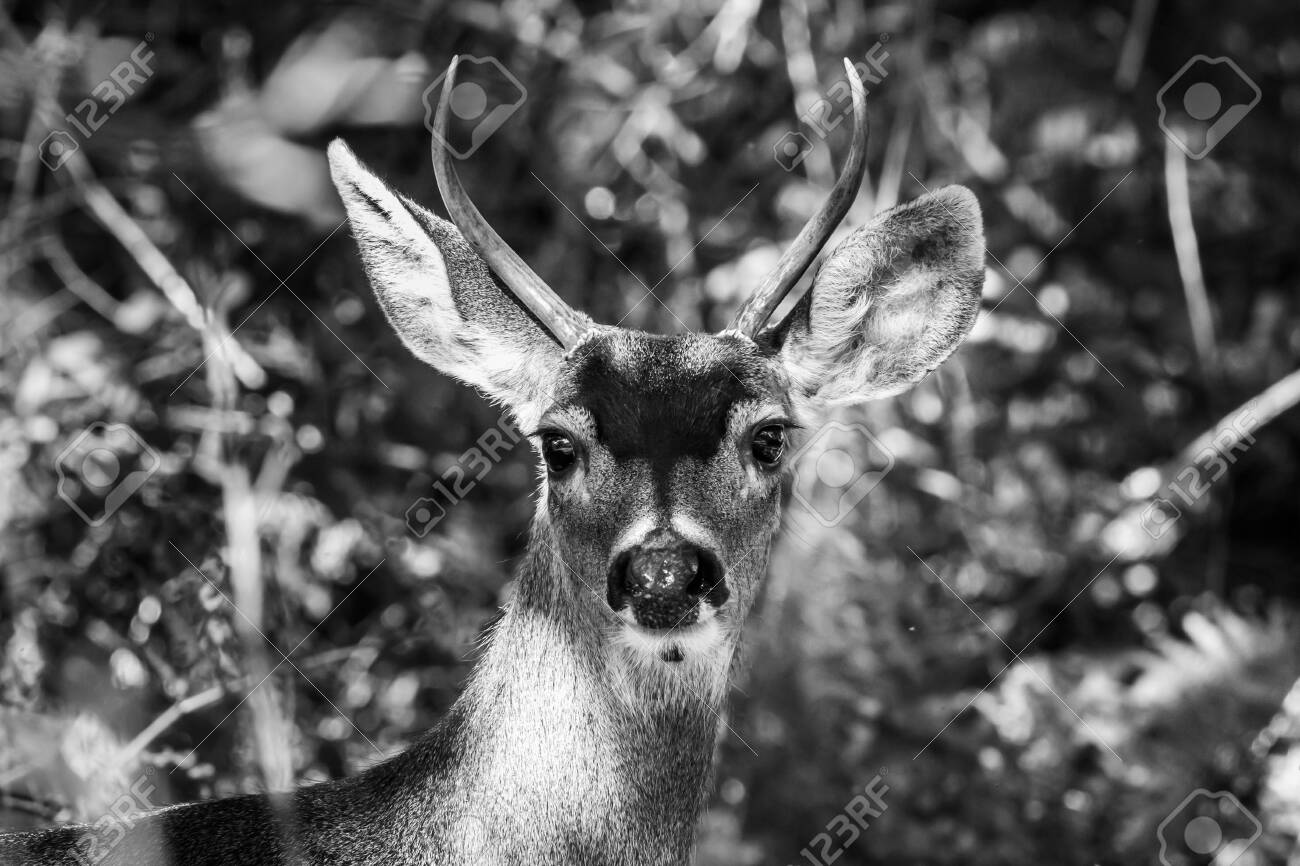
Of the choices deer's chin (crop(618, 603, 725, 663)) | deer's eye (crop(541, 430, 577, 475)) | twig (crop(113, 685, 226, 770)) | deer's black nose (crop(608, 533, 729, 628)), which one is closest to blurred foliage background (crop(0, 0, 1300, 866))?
twig (crop(113, 685, 226, 770))

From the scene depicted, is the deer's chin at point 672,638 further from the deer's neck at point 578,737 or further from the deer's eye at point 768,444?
the deer's eye at point 768,444

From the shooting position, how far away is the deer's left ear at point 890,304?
402 centimetres

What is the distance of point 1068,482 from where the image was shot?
6.88 m

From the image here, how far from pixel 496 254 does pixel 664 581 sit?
40.8 inches

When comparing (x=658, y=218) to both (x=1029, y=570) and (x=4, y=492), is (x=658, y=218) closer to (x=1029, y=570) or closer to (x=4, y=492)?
(x=1029, y=570)

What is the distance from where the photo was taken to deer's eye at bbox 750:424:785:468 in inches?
147

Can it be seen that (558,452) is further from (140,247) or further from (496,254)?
(140,247)

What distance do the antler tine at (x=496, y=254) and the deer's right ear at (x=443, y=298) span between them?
76 mm

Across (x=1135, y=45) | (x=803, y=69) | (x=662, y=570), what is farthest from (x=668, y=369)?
(x=1135, y=45)

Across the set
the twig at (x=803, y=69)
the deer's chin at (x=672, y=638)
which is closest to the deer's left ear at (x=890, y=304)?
the deer's chin at (x=672, y=638)

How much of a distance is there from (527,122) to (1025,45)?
2389 mm

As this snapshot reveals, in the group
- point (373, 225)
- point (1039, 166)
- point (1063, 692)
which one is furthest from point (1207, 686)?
point (373, 225)

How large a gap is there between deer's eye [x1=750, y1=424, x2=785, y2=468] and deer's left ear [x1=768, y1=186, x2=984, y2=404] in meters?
0.33

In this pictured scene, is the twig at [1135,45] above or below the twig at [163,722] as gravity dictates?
above
